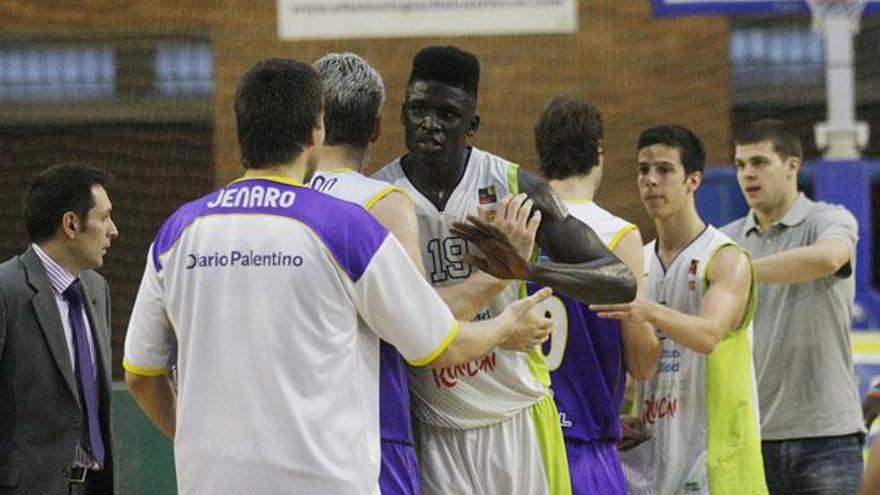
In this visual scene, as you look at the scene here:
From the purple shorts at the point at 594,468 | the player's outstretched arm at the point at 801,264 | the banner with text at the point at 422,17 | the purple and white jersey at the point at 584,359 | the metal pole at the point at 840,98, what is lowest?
the purple shorts at the point at 594,468

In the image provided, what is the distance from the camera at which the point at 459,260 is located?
4.56 metres

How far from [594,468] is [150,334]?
1770 millimetres

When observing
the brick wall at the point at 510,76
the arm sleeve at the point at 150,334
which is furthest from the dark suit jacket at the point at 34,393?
the brick wall at the point at 510,76

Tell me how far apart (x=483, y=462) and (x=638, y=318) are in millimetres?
820

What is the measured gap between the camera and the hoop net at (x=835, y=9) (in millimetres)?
10047

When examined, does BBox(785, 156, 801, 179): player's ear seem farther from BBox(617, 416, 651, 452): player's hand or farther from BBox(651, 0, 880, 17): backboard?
BBox(651, 0, 880, 17): backboard

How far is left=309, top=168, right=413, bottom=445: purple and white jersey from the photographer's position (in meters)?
4.14

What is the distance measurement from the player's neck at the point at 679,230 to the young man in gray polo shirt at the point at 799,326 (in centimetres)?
52

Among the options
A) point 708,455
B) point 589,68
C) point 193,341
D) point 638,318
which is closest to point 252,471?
point 193,341

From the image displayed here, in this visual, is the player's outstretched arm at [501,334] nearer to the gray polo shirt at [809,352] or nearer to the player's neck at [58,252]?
the player's neck at [58,252]

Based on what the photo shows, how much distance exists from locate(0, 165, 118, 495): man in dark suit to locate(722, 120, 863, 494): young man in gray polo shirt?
2.64m

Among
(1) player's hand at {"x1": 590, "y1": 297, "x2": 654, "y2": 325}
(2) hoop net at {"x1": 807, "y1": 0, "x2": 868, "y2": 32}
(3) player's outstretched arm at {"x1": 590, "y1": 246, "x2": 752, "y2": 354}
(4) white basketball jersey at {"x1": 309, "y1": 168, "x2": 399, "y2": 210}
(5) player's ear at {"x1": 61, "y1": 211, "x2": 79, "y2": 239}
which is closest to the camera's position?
(4) white basketball jersey at {"x1": 309, "y1": 168, "x2": 399, "y2": 210}

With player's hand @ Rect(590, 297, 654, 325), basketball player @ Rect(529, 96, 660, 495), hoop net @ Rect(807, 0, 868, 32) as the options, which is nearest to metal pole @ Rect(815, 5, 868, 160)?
hoop net @ Rect(807, 0, 868, 32)

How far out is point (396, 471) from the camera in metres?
4.19
